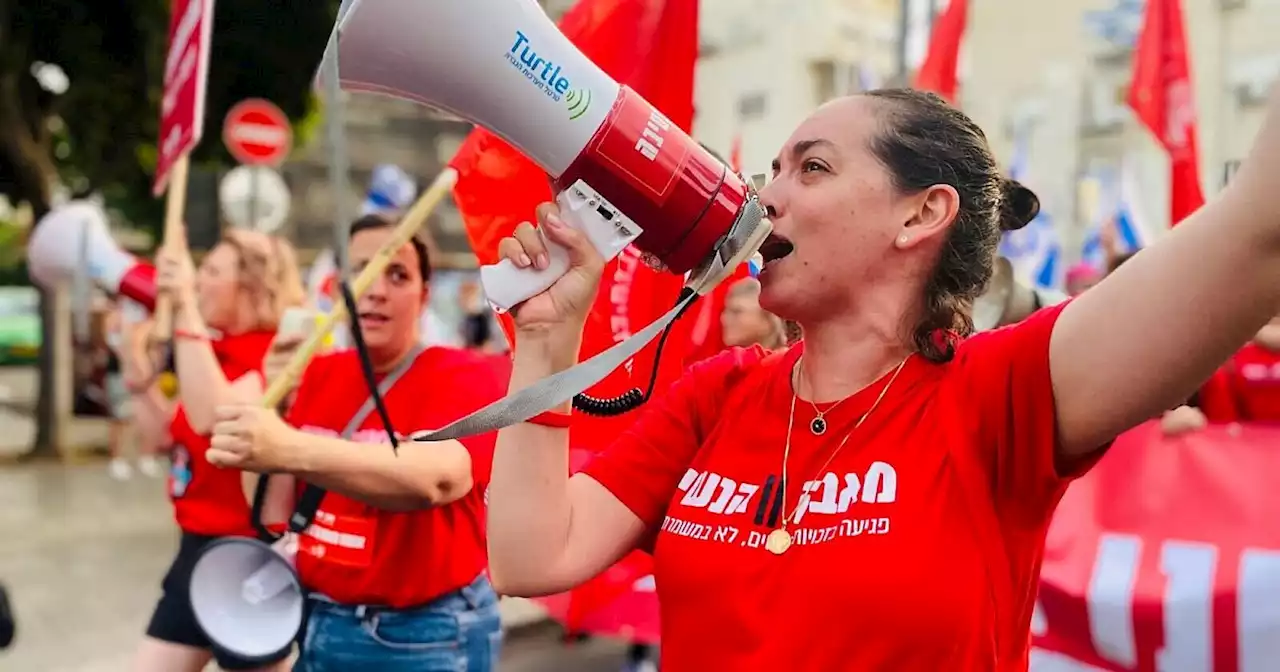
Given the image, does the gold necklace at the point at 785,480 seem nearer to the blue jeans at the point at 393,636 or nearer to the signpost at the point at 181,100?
the blue jeans at the point at 393,636

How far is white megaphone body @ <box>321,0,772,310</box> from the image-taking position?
4.75 feet

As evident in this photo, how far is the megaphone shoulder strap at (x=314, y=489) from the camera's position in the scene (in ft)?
8.95

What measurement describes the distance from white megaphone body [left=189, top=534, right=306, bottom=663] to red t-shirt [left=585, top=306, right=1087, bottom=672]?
150 centimetres

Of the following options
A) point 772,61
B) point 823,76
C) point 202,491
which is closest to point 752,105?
point 772,61

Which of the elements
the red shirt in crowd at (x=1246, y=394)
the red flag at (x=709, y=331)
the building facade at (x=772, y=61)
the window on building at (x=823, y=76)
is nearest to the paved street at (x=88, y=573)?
the red flag at (x=709, y=331)

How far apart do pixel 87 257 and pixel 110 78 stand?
9029 mm

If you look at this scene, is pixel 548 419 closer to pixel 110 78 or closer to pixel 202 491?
pixel 202 491

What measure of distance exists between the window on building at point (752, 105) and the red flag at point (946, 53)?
74.1 feet

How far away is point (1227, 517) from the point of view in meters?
3.31

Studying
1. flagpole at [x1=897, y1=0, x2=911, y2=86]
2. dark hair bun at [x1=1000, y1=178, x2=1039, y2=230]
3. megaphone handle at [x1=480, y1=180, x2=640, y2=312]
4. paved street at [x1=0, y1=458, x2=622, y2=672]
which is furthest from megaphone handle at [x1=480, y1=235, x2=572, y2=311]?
flagpole at [x1=897, y1=0, x2=911, y2=86]

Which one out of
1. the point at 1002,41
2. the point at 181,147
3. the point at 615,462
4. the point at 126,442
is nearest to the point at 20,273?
the point at 126,442

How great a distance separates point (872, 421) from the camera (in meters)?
1.51

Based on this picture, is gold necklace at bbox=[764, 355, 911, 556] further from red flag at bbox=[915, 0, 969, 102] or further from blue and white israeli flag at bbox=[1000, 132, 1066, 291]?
blue and white israeli flag at bbox=[1000, 132, 1066, 291]

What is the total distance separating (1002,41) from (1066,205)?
165 inches
